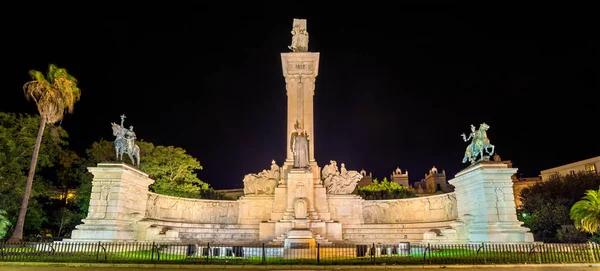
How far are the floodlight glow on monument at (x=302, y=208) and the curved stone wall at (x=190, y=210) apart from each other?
0.07 meters

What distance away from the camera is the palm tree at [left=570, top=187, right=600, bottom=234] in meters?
17.7

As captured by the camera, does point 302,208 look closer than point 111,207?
No

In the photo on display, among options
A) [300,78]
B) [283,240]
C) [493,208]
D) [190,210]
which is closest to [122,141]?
[190,210]

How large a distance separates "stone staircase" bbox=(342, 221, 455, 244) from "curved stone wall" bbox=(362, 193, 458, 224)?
1016mm

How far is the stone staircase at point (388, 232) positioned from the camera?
2503 centimetres

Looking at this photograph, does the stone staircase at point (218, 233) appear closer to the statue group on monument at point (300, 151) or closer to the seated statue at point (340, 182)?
the statue group on monument at point (300, 151)

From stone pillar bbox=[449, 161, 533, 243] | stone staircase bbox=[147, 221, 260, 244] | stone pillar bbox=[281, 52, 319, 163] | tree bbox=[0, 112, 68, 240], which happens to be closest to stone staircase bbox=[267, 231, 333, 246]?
stone staircase bbox=[147, 221, 260, 244]

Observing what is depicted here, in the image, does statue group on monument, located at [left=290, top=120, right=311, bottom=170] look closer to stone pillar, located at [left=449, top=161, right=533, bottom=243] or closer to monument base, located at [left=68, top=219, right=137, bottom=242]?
stone pillar, located at [left=449, top=161, right=533, bottom=243]

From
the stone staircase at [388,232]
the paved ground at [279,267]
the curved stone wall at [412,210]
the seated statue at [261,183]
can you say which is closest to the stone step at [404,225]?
the stone staircase at [388,232]

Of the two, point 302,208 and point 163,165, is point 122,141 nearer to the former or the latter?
point 302,208

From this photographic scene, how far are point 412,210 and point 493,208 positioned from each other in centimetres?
921

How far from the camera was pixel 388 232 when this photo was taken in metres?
26.4

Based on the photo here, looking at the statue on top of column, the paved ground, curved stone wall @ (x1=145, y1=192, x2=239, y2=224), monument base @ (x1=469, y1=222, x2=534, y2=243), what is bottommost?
the paved ground

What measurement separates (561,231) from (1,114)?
38585 millimetres
